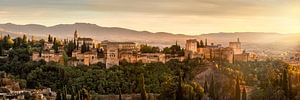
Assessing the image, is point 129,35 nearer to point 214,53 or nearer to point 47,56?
point 214,53

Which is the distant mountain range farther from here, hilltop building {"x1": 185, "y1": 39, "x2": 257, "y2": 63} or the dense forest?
the dense forest

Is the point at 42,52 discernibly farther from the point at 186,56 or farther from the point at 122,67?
the point at 186,56

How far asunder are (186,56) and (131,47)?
15.6ft

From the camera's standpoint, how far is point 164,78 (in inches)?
1046

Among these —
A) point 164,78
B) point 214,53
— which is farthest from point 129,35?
point 164,78

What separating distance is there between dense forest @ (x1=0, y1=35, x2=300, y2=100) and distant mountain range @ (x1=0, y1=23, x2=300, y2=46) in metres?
32.5

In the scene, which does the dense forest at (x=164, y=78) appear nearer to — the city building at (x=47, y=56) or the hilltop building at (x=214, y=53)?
the city building at (x=47, y=56)

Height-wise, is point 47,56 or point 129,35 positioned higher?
point 129,35

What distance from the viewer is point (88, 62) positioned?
29.7 meters

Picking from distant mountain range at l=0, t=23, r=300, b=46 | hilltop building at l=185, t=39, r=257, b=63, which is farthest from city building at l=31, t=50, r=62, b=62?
distant mountain range at l=0, t=23, r=300, b=46

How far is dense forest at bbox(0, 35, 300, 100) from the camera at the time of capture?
22641mm

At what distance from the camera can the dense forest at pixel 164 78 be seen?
22641 mm

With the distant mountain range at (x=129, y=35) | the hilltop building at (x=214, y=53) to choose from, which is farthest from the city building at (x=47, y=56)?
the distant mountain range at (x=129, y=35)

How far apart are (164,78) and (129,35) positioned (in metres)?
59.6
